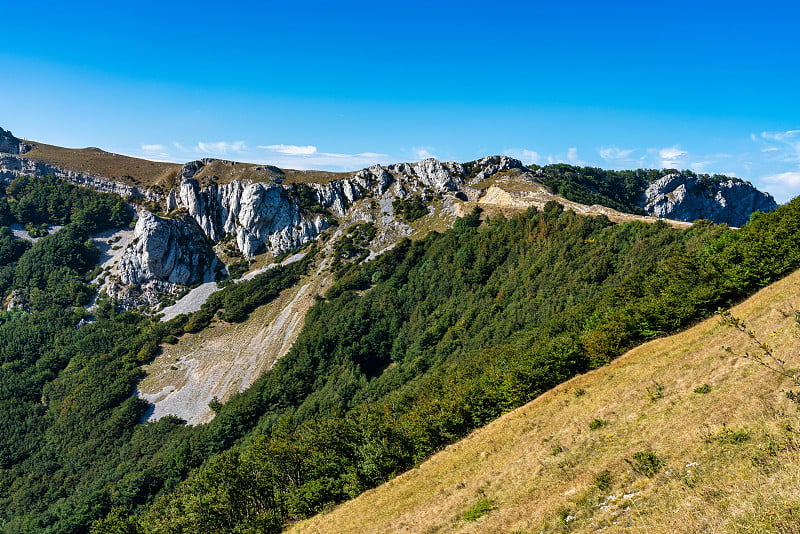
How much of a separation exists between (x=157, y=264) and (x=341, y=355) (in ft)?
359

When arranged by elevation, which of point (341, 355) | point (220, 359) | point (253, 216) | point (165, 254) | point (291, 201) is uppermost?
point (291, 201)

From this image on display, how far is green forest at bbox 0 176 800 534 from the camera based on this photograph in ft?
166

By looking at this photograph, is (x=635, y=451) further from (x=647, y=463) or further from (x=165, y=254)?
(x=165, y=254)

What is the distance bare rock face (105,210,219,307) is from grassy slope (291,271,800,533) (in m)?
167

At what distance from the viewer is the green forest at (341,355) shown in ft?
166

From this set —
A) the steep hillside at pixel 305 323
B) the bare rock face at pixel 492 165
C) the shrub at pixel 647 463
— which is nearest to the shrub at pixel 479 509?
the shrub at pixel 647 463

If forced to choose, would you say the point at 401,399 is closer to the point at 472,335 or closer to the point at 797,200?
the point at 472,335

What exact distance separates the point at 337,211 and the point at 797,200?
163 metres

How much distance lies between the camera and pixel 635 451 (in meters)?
21.9

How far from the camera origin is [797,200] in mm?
56531

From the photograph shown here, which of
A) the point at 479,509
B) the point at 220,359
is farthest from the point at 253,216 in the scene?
the point at 479,509

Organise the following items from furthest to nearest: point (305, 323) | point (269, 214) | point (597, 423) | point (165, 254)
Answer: point (269, 214)
point (165, 254)
point (305, 323)
point (597, 423)

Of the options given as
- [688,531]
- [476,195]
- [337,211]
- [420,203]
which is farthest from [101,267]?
[688,531]

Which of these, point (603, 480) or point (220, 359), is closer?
point (603, 480)
